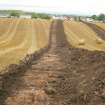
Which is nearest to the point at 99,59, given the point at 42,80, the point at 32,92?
the point at 42,80

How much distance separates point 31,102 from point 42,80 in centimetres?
604

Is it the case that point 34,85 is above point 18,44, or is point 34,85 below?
above

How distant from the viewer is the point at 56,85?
920 inches

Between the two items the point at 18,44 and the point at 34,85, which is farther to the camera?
the point at 18,44

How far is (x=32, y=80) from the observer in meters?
24.7

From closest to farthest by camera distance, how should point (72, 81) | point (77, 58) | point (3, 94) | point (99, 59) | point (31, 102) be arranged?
point (31, 102)
point (3, 94)
point (72, 81)
point (99, 59)
point (77, 58)

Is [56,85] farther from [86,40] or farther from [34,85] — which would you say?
[86,40]

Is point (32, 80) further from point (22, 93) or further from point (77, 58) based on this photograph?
point (77, 58)

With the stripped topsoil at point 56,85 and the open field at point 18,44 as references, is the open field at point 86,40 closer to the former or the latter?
the open field at point 18,44

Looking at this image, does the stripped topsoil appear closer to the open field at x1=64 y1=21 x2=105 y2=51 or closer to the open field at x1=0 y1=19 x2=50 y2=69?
the open field at x1=0 y1=19 x2=50 y2=69

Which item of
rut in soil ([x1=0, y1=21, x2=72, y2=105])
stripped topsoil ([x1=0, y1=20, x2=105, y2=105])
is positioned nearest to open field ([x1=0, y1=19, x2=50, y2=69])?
rut in soil ([x1=0, y1=21, x2=72, y2=105])

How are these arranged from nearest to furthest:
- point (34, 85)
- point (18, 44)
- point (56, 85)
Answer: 1. point (34, 85)
2. point (56, 85)
3. point (18, 44)

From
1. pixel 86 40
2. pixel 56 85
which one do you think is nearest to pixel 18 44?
pixel 86 40

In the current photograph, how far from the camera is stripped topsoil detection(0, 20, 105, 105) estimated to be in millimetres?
19266
